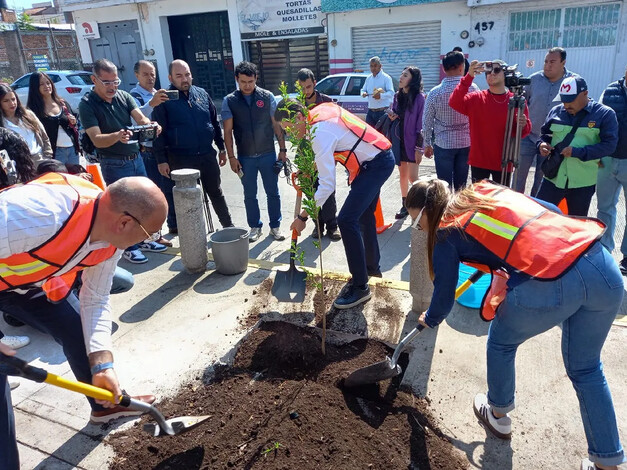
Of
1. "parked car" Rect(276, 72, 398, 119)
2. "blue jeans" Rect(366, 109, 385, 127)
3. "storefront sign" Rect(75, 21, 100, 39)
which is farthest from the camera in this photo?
"storefront sign" Rect(75, 21, 100, 39)

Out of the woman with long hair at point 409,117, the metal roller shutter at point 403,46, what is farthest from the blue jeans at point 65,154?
the metal roller shutter at point 403,46

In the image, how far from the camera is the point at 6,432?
235 cm

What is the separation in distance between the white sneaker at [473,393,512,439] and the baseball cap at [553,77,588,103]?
2.75m

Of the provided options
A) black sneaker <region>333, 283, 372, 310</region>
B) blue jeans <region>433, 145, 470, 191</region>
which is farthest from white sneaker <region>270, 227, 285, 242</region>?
blue jeans <region>433, 145, 470, 191</region>

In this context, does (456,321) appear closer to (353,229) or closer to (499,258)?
(353,229)

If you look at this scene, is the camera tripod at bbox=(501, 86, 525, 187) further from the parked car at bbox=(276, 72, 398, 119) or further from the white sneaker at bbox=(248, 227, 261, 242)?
the parked car at bbox=(276, 72, 398, 119)

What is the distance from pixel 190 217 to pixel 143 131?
40.9 inches

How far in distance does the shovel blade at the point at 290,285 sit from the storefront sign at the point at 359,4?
45.9 ft

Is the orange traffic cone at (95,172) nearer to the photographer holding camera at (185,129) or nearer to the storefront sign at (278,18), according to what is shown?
the photographer holding camera at (185,129)

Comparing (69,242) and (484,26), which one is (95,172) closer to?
(69,242)

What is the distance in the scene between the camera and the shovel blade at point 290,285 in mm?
4204

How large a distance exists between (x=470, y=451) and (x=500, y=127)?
11.0ft

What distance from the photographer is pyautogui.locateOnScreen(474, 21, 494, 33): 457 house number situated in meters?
15.0

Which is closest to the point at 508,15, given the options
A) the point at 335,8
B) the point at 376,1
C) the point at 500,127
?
the point at 376,1
